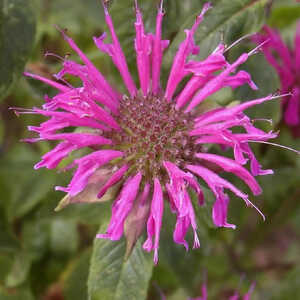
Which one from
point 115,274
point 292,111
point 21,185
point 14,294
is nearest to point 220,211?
point 115,274

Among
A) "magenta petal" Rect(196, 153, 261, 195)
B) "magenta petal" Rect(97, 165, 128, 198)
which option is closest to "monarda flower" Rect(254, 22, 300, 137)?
"magenta petal" Rect(196, 153, 261, 195)

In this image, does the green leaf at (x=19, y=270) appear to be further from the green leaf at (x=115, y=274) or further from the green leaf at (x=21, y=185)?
the green leaf at (x=115, y=274)

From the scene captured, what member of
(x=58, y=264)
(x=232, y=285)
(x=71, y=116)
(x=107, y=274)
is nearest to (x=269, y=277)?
(x=232, y=285)

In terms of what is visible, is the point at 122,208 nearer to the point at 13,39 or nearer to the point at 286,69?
the point at 13,39

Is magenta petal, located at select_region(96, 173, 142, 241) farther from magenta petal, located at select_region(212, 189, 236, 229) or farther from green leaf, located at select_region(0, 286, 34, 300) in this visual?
green leaf, located at select_region(0, 286, 34, 300)

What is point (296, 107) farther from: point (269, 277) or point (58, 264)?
point (269, 277)

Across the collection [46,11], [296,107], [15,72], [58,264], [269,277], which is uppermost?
[46,11]
